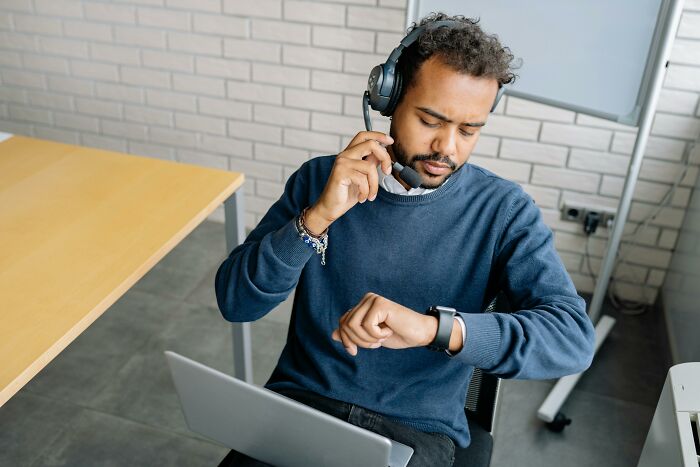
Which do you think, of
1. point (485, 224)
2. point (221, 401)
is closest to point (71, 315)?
point (221, 401)

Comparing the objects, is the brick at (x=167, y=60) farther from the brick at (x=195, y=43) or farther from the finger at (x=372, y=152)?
Result: the finger at (x=372, y=152)

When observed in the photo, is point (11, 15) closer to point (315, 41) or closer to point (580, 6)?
point (315, 41)

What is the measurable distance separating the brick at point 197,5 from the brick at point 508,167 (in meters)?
1.18

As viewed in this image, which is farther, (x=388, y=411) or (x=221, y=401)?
Result: (x=388, y=411)

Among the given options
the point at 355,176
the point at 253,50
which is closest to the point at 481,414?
the point at 355,176

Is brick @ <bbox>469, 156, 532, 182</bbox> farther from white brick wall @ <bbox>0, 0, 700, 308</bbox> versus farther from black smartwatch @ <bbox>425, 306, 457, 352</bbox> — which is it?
black smartwatch @ <bbox>425, 306, 457, 352</bbox>

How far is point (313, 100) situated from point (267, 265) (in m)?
1.67

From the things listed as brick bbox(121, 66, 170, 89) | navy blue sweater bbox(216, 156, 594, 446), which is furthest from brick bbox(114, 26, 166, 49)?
navy blue sweater bbox(216, 156, 594, 446)

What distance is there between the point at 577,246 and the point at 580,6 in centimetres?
119

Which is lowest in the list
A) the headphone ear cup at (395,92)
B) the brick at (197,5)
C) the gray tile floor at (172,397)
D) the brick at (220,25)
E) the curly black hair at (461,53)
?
the gray tile floor at (172,397)

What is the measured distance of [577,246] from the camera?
9.14 feet

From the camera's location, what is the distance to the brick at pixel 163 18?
112 inches

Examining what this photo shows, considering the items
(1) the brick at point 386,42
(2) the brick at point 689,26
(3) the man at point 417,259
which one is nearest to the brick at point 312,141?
(1) the brick at point 386,42

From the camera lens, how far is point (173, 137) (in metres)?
3.11
